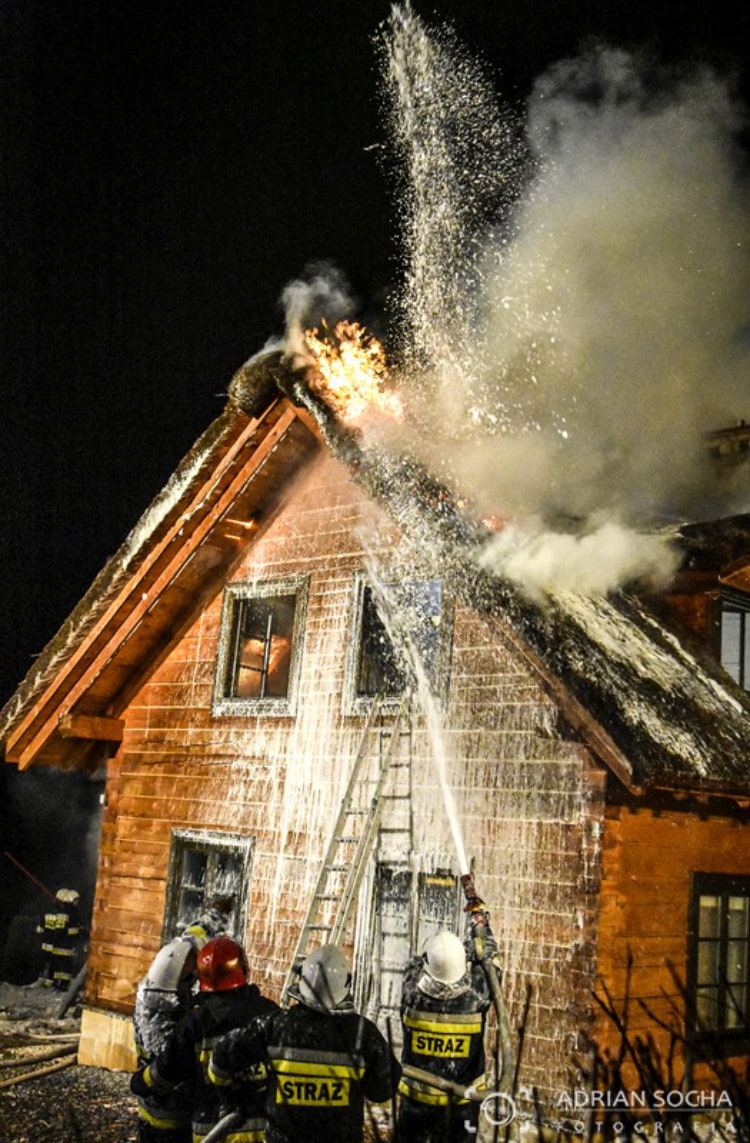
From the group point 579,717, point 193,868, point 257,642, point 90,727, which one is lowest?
point 193,868

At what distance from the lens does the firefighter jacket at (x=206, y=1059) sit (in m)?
5.18

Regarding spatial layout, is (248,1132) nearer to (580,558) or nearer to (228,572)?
Answer: (580,558)

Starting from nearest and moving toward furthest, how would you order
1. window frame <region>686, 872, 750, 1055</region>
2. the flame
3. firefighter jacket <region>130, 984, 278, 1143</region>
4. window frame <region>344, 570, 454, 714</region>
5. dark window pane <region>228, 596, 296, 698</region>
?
firefighter jacket <region>130, 984, 278, 1143</region> → window frame <region>686, 872, 750, 1055</region> → window frame <region>344, 570, 454, 714</region> → the flame → dark window pane <region>228, 596, 296, 698</region>

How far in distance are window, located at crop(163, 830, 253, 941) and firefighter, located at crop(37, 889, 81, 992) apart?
5.20 metres

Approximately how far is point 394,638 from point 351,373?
2804 mm

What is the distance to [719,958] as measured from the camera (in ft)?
27.9

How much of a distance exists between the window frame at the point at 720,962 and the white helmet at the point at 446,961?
3132mm

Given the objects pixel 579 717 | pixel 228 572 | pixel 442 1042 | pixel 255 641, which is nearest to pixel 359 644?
pixel 255 641

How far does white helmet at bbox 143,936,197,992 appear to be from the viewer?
597 centimetres

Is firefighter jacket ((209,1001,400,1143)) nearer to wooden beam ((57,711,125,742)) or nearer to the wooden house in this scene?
the wooden house

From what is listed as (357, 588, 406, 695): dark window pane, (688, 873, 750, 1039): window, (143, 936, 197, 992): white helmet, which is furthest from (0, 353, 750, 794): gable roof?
(143, 936, 197, 992): white helmet

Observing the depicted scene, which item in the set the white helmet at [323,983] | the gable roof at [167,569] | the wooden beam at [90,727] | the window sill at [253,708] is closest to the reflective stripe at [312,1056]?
the white helmet at [323,983]

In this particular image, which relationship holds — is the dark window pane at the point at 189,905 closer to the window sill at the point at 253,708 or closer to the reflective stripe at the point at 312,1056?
the window sill at the point at 253,708

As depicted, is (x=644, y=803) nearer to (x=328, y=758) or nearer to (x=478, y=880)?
(x=478, y=880)
